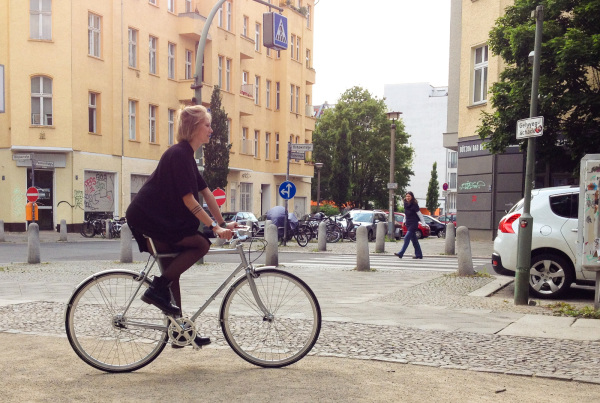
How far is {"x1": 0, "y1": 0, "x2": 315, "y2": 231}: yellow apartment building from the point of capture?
3130cm

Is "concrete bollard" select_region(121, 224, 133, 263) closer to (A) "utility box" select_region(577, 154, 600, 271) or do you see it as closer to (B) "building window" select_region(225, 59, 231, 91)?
(A) "utility box" select_region(577, 154, 600, 271)

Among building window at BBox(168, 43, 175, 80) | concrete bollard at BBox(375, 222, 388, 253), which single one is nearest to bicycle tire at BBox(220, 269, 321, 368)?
concrete bollard at BBox(375, 222, 388, 253)

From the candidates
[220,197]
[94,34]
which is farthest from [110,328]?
[94,34]

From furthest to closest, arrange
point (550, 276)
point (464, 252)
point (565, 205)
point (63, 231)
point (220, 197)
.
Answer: point (63, 231), point (220, 197), point (464, 252), point (565, 205), point (550, 276)

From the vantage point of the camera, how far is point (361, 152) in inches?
2571

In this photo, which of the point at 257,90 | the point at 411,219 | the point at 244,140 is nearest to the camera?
the point at 411,219

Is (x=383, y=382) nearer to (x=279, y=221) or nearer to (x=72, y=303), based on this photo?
(x=72, y=303)

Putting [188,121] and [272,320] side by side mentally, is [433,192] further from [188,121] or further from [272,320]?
[188,121]

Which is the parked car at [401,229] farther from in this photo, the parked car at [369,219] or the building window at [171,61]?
the building window at [171,61]

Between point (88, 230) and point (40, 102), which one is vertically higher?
point (40, 102)

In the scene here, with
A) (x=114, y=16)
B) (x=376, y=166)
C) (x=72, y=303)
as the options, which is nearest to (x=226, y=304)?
(x=72, y=303)

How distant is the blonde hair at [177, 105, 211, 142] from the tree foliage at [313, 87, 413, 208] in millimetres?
58246

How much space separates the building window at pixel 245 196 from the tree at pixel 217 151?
340 inches

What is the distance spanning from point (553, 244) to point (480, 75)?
67.5 ft
